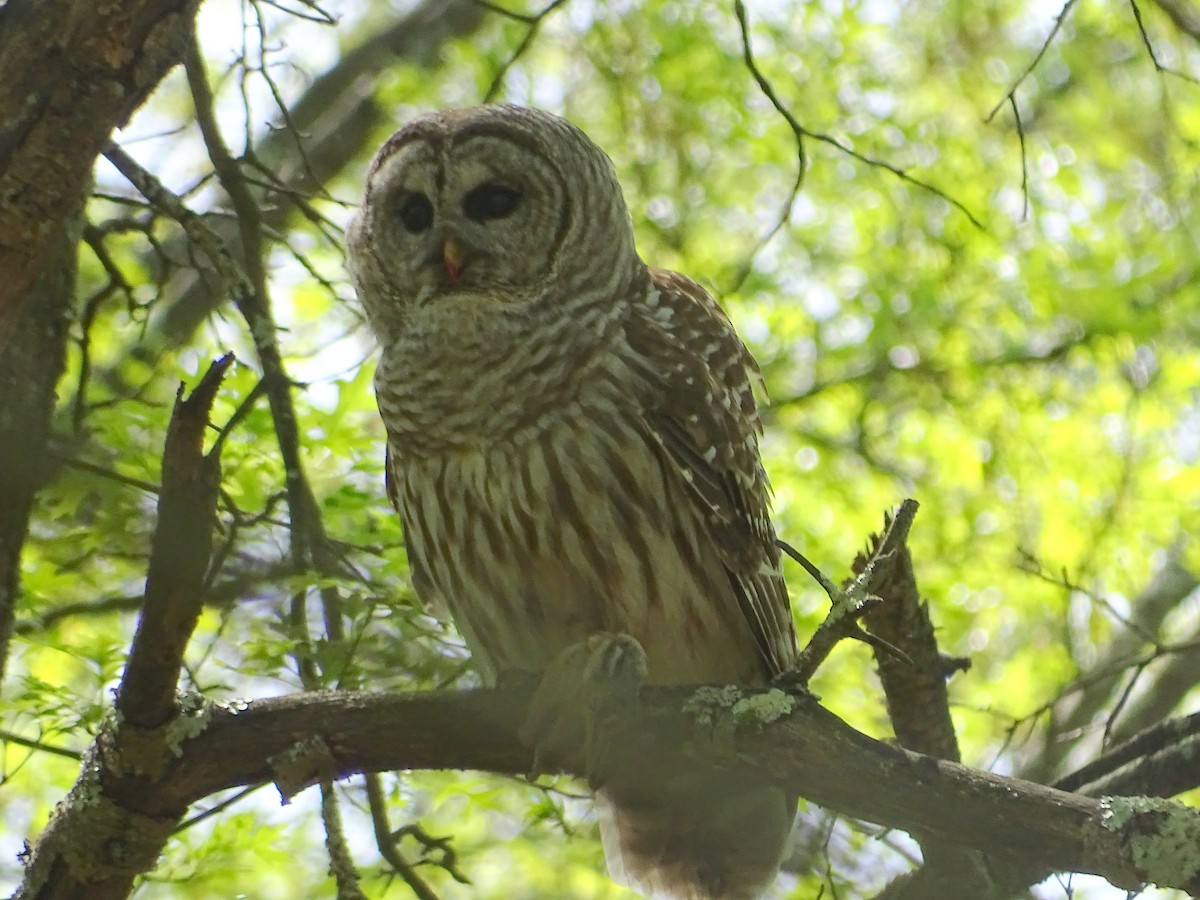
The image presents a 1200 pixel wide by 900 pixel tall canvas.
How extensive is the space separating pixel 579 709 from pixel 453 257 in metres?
1.34

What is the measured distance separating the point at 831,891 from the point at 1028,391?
395 cm

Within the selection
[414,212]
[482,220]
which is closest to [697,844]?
[482,220]

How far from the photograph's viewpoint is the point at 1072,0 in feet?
10.7

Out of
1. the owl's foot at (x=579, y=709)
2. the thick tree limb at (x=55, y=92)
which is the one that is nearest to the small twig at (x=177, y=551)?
the owl's foot at (x=579, y=709)

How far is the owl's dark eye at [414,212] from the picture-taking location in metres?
3.83

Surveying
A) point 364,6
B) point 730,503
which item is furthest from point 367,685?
point 364,6

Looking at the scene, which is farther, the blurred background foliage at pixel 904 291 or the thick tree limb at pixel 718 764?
the blurred background foliage at pixel 904 291

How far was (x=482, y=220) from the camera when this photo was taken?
12.5 ft

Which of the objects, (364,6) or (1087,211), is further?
(364,6)

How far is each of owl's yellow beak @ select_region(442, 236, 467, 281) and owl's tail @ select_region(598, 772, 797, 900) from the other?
1.42 meters

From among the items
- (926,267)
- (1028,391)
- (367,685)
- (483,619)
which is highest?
(926,267)

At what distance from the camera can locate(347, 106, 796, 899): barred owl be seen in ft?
11.0

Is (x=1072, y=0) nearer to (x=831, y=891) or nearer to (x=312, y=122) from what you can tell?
(x=831, y=891)

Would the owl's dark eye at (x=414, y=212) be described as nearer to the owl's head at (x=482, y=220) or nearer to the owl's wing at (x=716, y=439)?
the owl's head at (x=482, y=220)
